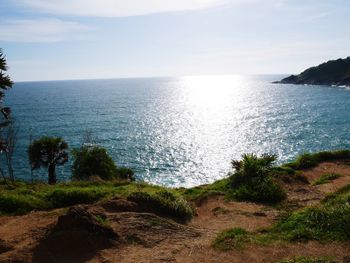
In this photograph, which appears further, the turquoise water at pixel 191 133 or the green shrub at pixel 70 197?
the turquoise water at pixel 191 133

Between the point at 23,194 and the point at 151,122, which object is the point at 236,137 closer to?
the point at 151,122

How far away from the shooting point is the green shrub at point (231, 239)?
12.7 meters

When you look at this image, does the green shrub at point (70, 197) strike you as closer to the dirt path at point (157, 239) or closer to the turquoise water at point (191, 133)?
the dirt path at point (157, 239)

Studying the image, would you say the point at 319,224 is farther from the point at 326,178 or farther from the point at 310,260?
the point at 326,178

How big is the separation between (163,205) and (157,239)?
8.94 ft

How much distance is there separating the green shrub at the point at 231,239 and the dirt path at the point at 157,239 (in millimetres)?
277

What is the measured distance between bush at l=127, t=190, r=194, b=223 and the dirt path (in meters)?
0.52

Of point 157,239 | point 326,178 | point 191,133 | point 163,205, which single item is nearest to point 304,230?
point 157,239

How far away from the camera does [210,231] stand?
14.8 m

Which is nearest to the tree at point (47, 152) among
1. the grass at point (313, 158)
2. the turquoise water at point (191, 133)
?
the turquoise water at point (191, 133)

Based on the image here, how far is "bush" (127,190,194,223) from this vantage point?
52.2 feet

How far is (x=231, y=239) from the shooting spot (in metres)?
13.3

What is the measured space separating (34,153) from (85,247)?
28849 millimetres

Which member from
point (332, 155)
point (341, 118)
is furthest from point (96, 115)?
point (332, 155)
